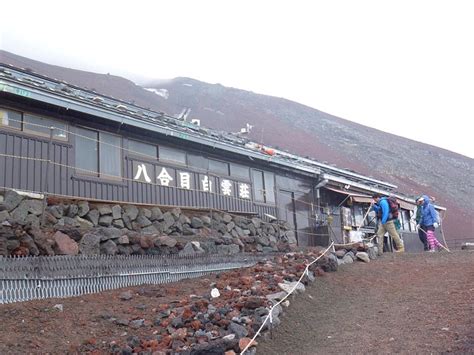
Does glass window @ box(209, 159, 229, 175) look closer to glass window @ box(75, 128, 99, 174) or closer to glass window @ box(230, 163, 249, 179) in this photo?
glass window @ box(230, 163, 249, 179)

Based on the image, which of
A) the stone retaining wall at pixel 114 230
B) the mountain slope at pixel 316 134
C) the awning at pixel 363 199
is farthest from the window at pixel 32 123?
the mountain slope at pixel 316 134

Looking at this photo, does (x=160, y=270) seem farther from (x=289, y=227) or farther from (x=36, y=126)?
(x=289, y=227)

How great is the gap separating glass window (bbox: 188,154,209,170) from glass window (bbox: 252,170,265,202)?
2.58m

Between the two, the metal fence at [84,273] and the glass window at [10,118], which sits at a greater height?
the glass window at [10,118]

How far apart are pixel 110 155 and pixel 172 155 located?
2348mm

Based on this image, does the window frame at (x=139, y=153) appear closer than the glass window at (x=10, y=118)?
No

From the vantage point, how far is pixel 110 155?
41.2 ft

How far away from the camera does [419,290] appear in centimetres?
923

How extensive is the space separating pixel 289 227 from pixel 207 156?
4.51 m

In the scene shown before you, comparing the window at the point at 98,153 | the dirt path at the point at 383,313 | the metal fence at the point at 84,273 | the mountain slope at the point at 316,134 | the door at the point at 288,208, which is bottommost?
the dirt path at the point at 383,313

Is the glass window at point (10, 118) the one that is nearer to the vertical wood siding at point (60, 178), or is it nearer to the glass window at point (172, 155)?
the vertical wood siding at point (60, 178)

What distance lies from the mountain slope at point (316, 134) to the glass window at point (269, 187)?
1493 inches

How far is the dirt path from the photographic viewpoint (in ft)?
21.4

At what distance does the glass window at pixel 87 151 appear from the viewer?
1171 centimetres
